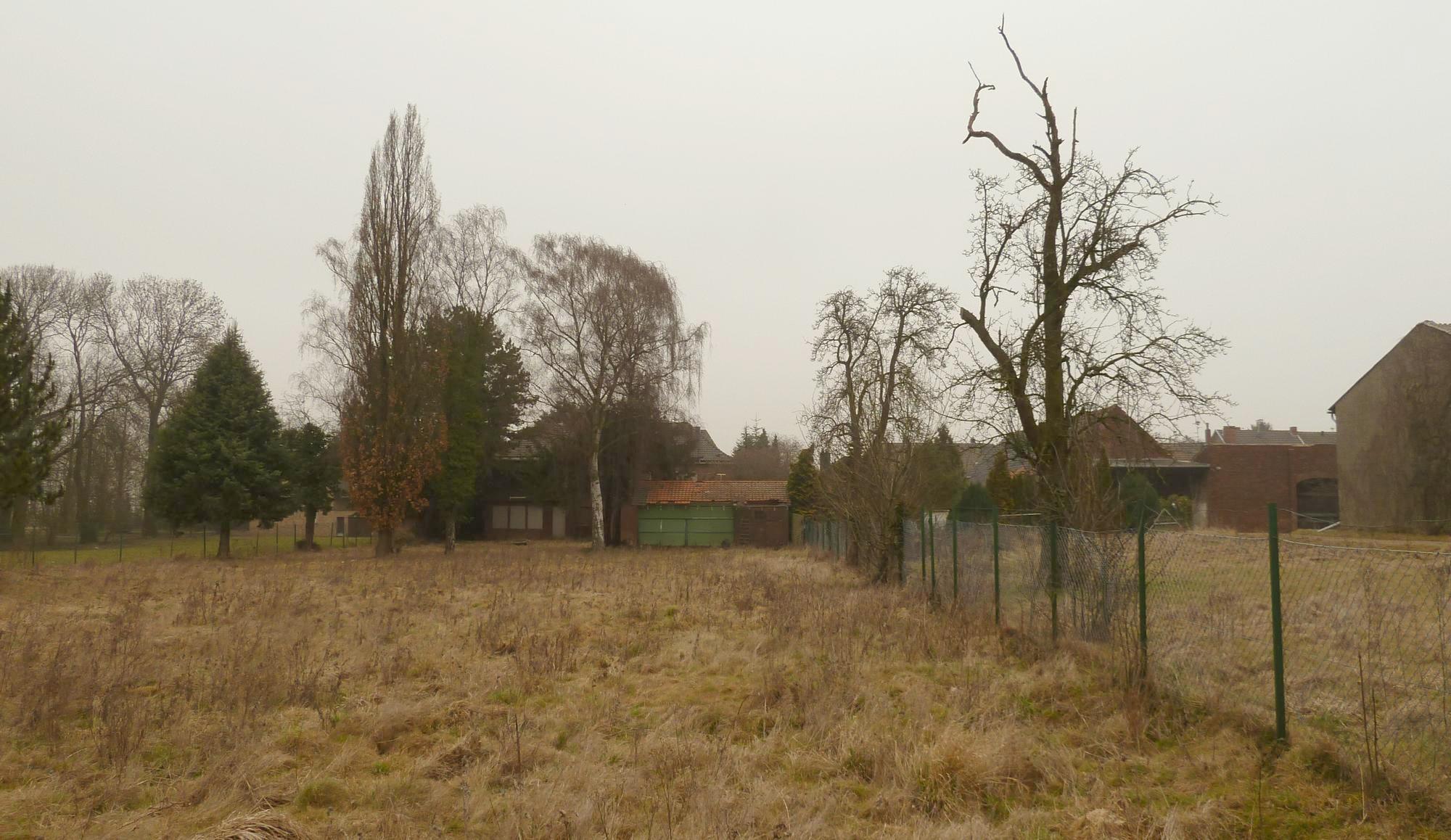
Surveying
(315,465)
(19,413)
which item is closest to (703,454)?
(315,465)

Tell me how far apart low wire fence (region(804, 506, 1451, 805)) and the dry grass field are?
246 millimetres

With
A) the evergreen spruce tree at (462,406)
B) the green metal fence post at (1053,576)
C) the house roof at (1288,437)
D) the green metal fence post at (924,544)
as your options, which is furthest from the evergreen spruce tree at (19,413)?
the house roof at (1288,437)

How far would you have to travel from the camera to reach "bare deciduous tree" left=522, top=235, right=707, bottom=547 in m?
33.2

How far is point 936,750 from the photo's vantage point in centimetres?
580

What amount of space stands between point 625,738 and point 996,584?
18.7 feet

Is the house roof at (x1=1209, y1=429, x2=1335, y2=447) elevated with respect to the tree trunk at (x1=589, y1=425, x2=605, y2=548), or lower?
elevated

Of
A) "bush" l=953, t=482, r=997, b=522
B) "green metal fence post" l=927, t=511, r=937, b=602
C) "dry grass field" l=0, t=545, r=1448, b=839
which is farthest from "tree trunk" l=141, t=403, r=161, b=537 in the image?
"green metal fence post" l=927, t=511, r=937, b=602

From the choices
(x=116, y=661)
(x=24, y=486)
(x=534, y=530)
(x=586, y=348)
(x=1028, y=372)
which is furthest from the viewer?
(x=534, y=530)

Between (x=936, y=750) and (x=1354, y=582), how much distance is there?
394 centimetres

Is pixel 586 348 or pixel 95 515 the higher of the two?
pixel 586 348

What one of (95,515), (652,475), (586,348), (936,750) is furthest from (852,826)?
(95,515)

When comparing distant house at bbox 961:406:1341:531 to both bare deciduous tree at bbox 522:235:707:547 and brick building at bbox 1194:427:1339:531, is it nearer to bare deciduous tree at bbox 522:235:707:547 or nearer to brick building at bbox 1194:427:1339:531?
brick building at bbox 1194:427:1339:531

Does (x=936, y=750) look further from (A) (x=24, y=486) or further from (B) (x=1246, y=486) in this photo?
(B) (x=1246, y=486)

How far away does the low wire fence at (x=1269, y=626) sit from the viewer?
508 centimetres
